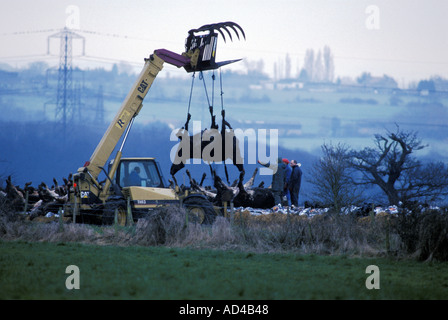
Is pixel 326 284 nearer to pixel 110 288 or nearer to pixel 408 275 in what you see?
pixel 408 275

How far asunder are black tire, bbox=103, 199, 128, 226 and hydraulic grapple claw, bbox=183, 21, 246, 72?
15.8ft

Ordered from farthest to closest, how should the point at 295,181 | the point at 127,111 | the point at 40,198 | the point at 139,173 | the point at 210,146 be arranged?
1. the point at 40,198
2. the point at 295,181
3. the point at 139,173
4. the point at 127,111
5. the point at 210,146

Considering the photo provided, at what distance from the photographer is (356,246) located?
1683 cm

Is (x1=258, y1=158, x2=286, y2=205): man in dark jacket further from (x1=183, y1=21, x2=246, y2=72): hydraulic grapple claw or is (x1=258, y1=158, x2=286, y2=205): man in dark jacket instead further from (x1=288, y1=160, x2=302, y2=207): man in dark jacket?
(x1=183, y1=21, x2=246, y2=72): hydraulic grapple claw

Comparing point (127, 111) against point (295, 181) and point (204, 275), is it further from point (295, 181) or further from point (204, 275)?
point (204, 275)

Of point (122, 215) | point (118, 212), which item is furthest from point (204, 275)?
point (122, 215)

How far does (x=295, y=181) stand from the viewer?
2688 centimetres

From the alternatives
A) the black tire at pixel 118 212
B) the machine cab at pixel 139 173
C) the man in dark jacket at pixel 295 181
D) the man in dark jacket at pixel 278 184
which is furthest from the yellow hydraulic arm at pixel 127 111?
the man in dark jacket at pixel 295 181

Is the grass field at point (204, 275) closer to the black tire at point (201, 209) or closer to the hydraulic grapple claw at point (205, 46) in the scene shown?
the black tire at point (201, 209)

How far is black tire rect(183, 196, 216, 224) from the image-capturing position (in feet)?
73.5

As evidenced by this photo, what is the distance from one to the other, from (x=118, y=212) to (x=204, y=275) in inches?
433

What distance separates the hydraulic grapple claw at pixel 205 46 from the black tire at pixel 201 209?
13.5ft
